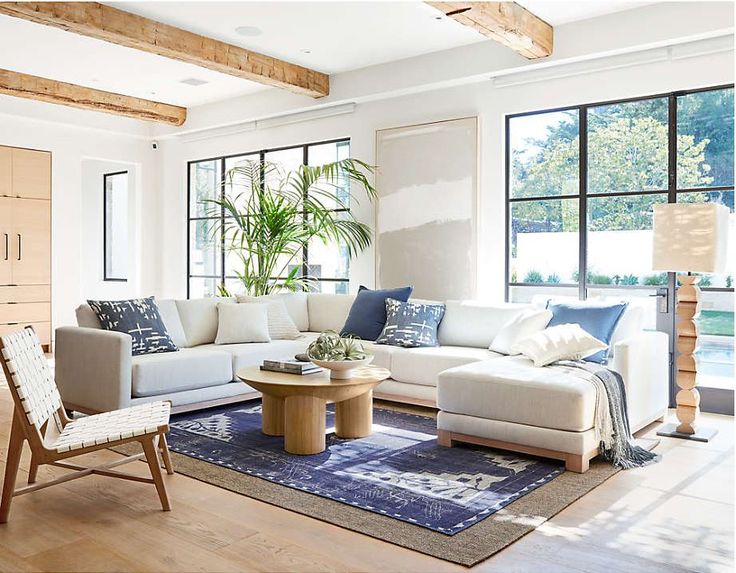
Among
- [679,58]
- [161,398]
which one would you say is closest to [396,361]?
[161,398]

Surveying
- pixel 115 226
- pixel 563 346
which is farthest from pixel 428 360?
pixel 115 226

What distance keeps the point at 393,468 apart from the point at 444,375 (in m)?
0.71

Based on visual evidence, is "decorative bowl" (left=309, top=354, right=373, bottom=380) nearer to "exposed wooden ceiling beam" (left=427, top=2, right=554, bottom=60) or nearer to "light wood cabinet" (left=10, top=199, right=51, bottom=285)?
"exposed wooden ceiling beam" (left=427, top=2, right=554, bottom=60)

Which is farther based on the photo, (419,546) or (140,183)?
(140,183)

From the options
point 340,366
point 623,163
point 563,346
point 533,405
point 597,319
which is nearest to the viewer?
point 533,405

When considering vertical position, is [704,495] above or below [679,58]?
below

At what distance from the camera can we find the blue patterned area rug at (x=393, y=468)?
3.11 m

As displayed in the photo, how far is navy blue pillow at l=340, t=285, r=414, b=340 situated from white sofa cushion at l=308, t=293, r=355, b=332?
0.39 meters

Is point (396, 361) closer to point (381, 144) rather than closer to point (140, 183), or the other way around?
point (381, 144)

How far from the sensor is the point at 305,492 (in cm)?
331

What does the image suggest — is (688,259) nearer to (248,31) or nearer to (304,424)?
(304,424)

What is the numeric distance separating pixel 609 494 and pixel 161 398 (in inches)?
115

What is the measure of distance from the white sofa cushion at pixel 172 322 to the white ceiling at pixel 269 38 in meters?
2.24

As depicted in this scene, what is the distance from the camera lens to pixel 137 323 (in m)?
4.97
